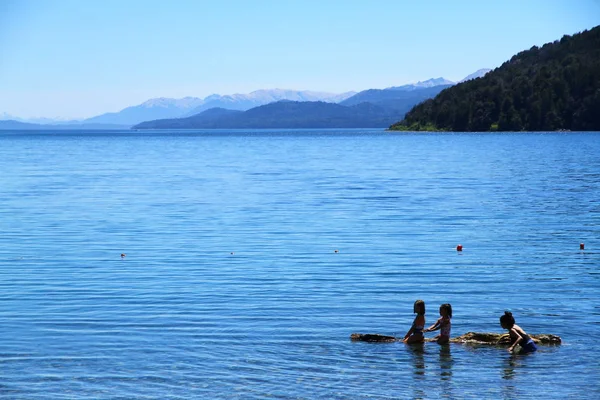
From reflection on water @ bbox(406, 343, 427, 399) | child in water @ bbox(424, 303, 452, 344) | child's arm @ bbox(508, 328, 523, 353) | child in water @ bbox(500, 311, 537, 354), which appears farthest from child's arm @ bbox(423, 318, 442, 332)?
child's arm @ bbox(508, 328, 523, 353)

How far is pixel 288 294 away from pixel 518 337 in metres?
8.43

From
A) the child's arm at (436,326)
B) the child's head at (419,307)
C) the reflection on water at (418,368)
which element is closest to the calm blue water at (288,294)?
the reflection on water at (418,368)

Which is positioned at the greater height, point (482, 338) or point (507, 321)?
point (507, 321)

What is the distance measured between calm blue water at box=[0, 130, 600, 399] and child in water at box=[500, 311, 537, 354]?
33 centimetres

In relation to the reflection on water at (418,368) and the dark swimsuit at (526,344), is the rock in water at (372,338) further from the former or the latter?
the dark swimsuit at (526,344)

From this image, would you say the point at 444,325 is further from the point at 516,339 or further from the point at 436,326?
the point at 516,339

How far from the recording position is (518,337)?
2025 centimetres

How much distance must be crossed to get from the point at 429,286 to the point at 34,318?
482 inches

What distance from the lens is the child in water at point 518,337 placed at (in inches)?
794

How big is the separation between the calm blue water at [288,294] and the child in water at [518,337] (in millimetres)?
326

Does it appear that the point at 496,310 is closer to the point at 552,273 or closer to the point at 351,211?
the point at 552,273

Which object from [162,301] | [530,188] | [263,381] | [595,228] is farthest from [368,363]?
[530,188]

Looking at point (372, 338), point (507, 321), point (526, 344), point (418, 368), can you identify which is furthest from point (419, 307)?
point (526, 344)

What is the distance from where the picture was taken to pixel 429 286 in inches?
1094
